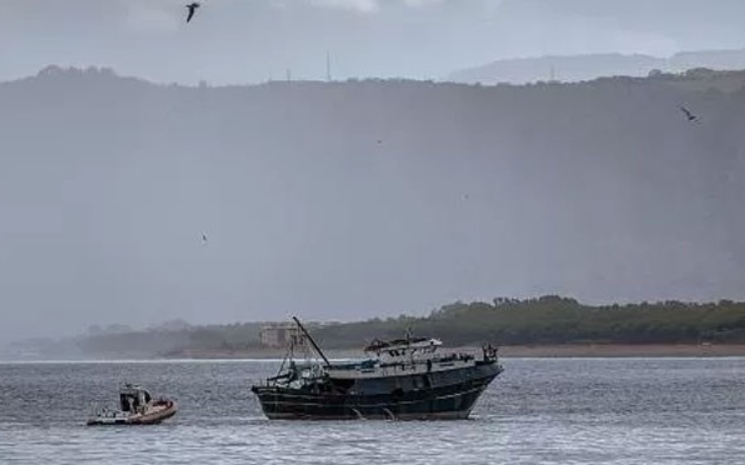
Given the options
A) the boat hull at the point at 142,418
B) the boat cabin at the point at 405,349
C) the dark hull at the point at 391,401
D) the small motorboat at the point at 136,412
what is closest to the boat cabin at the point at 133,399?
the small motorboat at the point at 136,412

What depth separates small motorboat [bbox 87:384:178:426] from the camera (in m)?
121

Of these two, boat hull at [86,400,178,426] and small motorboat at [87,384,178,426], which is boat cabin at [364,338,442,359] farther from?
small motorboat at [87,384,178,426]

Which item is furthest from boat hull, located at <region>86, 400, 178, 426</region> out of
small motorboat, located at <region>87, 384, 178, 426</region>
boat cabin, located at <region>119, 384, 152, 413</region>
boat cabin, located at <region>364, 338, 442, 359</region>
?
boat cabin, located at <region>364, 338, 442, 359</region>

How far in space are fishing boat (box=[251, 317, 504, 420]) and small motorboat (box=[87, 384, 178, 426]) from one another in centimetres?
575

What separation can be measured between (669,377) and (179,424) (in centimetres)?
7894

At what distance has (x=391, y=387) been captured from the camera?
117m

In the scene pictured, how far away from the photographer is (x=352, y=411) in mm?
117500

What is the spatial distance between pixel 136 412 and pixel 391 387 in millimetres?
15034

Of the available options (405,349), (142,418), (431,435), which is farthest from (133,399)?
(431,435)

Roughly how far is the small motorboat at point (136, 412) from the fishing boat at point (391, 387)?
575cm

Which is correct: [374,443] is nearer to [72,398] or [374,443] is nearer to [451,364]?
[451,364]

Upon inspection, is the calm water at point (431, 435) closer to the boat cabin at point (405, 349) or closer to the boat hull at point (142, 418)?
the boat hull at point (142, 418)

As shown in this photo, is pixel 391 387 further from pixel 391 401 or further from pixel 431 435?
pixel 431 435

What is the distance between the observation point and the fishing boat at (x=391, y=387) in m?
116
